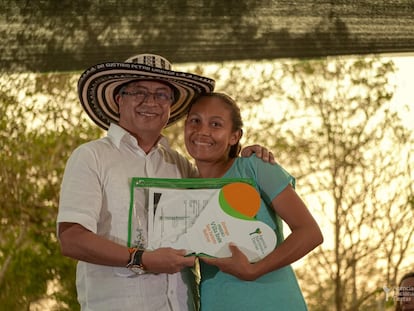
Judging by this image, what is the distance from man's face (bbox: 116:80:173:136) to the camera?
7.09 feet

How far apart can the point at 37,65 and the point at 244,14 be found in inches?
52.9

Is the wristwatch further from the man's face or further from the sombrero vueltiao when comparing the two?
the sombrero vueltiao

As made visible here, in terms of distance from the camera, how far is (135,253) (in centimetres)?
191

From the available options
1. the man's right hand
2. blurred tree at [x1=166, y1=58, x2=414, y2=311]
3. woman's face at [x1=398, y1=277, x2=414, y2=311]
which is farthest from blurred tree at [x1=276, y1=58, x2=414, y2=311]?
the man's right hand

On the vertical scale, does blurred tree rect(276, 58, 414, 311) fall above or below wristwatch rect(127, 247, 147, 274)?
above

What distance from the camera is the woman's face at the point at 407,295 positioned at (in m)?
2.95

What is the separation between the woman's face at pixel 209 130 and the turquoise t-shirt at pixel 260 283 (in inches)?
3.0

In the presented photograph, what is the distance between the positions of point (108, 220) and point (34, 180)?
10.9ft

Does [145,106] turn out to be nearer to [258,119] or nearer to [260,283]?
[260,283]

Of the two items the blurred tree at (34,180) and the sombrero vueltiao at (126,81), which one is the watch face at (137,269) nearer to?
the sombrero vueltiao at (126,81)

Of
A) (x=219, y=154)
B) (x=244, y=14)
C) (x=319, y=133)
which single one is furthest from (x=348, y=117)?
(x=219, y=154)

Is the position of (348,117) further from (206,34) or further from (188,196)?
(188,196)

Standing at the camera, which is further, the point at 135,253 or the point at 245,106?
the point at 245,106

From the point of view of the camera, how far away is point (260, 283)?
1955 mm
